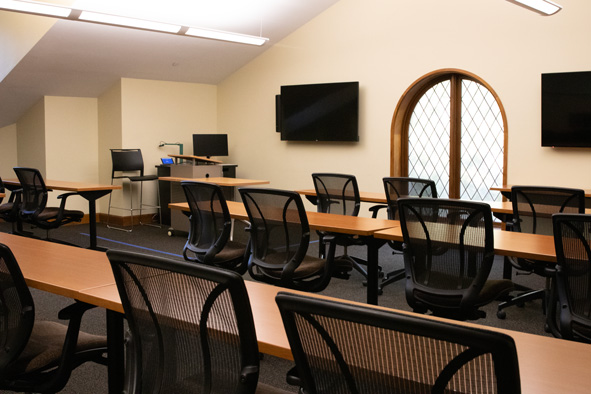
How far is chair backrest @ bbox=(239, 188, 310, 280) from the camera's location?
3.64 metres

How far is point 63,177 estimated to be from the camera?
9.16 m

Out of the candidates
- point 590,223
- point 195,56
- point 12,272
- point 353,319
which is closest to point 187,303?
point 353,319

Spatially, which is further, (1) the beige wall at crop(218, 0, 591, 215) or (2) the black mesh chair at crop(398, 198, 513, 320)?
(1) the beige wall at crop(218, 0, 591, 215)

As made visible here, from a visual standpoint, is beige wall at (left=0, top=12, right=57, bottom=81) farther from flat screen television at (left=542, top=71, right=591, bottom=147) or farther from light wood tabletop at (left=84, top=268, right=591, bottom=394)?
light wood tabletop at (left=84, top=268, right=591, bottom=394)

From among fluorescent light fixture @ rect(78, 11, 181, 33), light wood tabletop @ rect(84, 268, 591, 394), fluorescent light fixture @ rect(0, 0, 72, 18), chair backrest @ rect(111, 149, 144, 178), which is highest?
fluorescent light fixture @ rect(78, 11, 181, 33)

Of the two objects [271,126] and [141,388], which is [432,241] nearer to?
[141,388]

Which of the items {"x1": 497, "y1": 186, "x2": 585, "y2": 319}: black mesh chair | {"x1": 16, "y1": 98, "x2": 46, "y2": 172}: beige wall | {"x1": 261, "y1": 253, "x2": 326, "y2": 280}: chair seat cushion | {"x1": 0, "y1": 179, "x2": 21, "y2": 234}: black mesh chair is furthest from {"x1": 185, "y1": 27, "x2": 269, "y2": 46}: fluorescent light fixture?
{"x1": 497, "y1": 186, "x2": 585, "y2": 319}: black mesh chair

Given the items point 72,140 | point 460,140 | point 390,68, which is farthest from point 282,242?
point 72,140

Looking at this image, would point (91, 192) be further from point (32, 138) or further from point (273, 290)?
point (273, 290)

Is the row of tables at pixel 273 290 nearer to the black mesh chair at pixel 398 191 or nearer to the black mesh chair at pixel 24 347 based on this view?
the black mesh chair at pixel 24 347

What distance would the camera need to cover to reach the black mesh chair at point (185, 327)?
141cm

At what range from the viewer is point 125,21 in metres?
6.30

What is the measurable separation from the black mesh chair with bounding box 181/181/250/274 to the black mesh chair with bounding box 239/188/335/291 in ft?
1.11

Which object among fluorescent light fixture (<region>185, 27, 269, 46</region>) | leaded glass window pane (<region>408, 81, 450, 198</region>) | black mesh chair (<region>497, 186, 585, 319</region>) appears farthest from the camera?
leaded glass window pane (<region>408, 81, 450, 198</region>)
